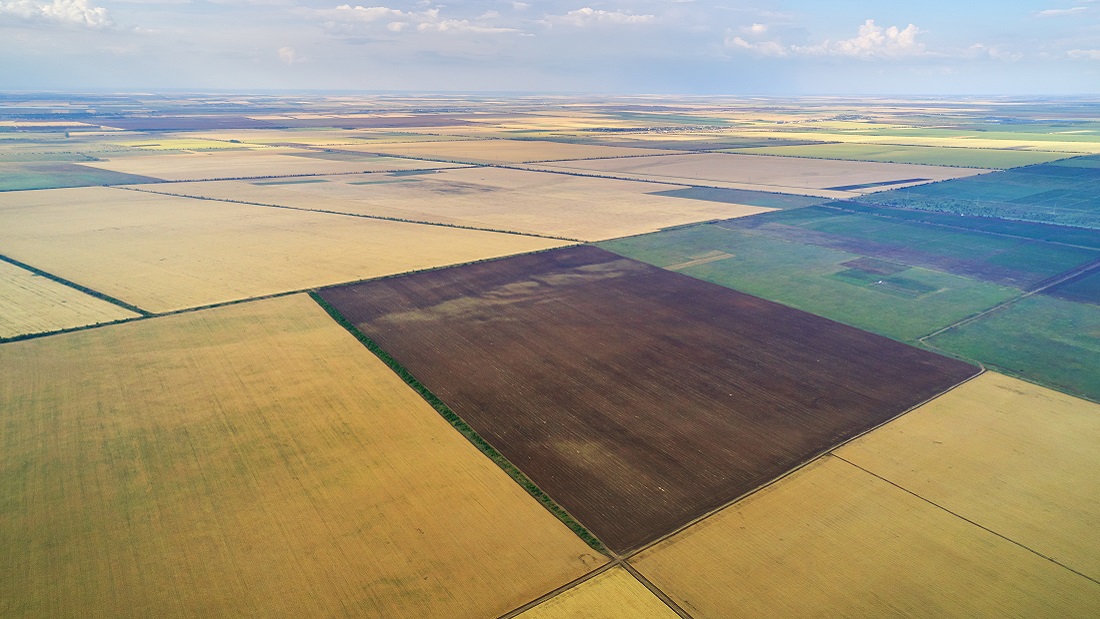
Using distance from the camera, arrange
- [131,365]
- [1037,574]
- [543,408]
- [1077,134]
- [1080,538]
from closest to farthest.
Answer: [1037,574] < [1080,538] < [543,408] < [131,365] < [1077,134]

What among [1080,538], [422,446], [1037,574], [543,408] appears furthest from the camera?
[543,408]

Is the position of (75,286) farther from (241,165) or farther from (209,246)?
(241,165)

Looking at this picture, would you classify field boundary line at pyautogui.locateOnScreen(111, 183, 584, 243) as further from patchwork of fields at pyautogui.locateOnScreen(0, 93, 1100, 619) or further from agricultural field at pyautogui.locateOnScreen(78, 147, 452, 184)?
agricultural field at pyautogui.locateOnScreen(78, 147, 452, 184)

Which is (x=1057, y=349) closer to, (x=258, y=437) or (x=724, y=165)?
(x=258, y=437)

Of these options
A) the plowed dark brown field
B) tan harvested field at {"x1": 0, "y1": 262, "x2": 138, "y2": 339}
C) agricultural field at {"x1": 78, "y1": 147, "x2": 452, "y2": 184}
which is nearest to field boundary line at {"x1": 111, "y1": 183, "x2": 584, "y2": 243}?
the plowed dark brown field

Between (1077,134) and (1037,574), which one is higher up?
(1077,134)

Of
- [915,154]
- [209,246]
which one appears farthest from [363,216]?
[915,154]

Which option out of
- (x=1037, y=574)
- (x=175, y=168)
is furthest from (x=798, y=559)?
(x=175, y=168)
